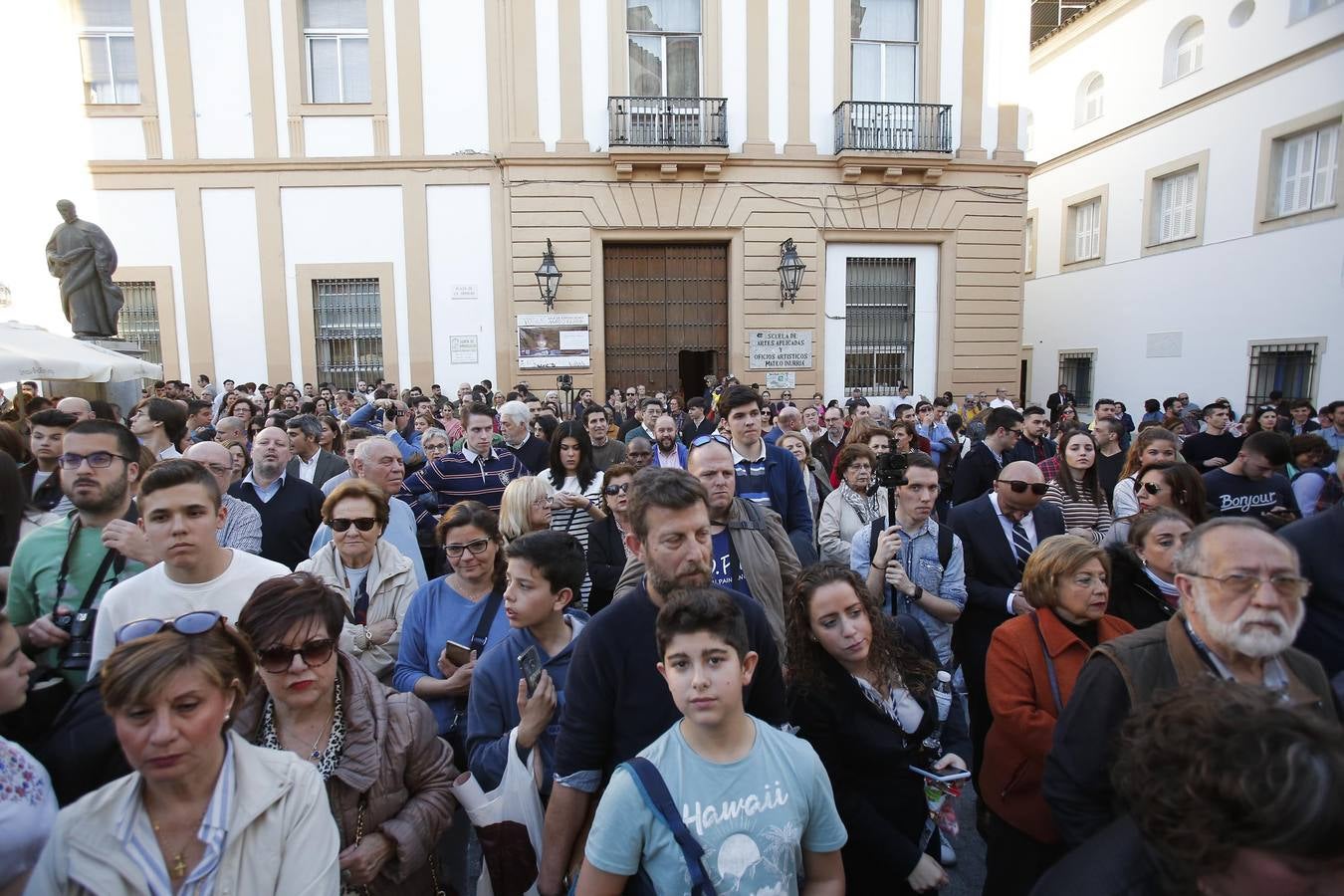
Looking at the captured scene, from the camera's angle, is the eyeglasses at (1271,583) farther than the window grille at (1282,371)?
No

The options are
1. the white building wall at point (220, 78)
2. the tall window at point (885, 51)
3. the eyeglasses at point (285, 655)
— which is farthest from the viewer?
the tall window at point (885, 51)

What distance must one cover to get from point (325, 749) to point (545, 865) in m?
0.74

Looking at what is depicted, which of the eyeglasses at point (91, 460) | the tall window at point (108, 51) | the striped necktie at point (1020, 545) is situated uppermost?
the tall window at point (108, 51)

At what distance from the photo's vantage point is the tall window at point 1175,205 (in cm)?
1580

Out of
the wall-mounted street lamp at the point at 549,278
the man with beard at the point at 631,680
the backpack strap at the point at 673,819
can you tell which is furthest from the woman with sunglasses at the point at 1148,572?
the wall-mounted street lamp at the point at 549,278

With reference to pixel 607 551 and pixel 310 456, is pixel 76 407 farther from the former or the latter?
pixel 607 551

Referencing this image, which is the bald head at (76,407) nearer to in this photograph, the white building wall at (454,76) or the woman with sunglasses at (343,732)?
the woman with sunglasses at (343,732)

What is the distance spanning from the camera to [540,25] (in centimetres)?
1360

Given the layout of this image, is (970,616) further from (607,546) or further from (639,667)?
(639,667)

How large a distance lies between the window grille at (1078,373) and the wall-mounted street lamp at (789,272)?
379 inches

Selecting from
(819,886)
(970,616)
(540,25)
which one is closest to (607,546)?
(970,616)

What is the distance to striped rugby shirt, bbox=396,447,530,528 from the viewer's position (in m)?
5.21

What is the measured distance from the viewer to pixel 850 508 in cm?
467

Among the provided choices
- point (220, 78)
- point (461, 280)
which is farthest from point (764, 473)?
point (220, 78)
